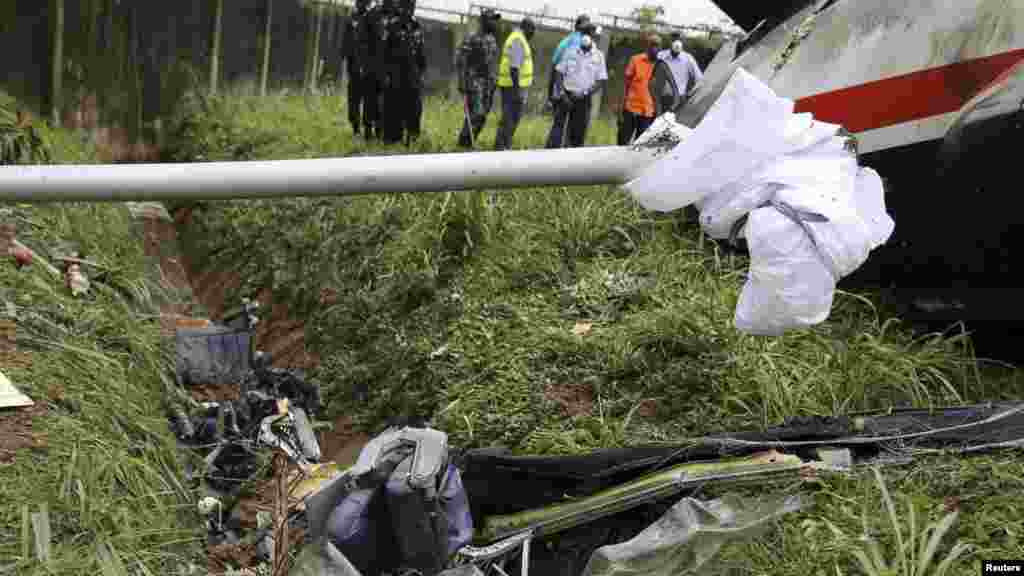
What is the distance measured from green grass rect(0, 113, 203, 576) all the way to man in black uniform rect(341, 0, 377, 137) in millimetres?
3598

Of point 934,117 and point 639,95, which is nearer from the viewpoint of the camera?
point 934,117

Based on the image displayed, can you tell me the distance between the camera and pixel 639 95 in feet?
29.9

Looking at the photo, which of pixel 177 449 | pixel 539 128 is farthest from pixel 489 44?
pixel 177 449

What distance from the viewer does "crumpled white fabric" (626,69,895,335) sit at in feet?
7.42

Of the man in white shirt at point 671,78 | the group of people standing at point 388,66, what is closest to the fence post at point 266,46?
the group of people standing at point 388,66

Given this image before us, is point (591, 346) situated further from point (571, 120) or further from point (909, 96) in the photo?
point (571, 120)

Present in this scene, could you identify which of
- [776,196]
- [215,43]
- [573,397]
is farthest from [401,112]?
[776,196]

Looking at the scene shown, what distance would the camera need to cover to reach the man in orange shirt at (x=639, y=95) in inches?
357

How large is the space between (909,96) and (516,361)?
1.93 m

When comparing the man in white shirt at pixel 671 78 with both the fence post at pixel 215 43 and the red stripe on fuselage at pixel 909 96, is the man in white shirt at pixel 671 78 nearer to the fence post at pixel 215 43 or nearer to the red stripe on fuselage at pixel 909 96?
the red stripe on fuselage at pixel 909 96

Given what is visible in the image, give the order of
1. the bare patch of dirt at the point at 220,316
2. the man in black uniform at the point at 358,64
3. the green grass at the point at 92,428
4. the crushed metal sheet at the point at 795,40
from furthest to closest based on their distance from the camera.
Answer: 1. the man in black uniform at the point at 358,64
2. the crushed metal sheet at the point at 795,40
3. the bare patch of dirt at the point at 220,316
4. the green grass at the point at 92,428

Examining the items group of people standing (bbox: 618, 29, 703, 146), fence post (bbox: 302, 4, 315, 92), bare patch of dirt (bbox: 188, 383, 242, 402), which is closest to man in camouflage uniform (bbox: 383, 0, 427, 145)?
group of people standing (bbox: 618, 29, 703, 146)

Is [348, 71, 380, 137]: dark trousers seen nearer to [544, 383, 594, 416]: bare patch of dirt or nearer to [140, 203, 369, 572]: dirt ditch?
[140, 203, 369, 572]: dirt ditch

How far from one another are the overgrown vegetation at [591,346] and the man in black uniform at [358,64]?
2258 mm
